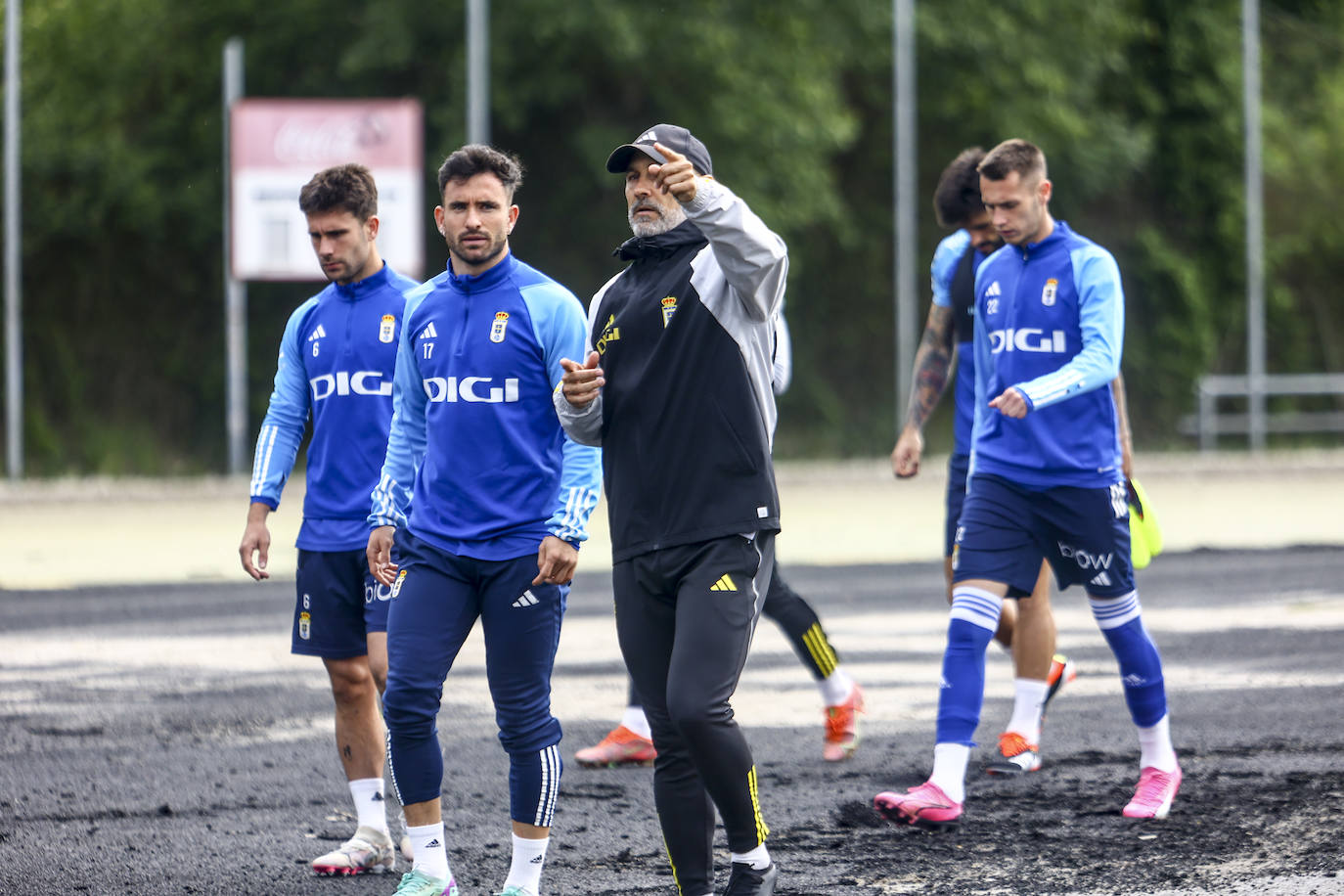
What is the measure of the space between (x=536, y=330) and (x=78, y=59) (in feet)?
84.3

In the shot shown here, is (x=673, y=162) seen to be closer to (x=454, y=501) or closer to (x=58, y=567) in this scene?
(x=454, y=501)

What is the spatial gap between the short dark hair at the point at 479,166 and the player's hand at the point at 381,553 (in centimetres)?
92

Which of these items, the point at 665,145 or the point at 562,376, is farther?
the point at 562,376

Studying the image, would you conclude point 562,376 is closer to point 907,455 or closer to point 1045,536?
point 1045,536

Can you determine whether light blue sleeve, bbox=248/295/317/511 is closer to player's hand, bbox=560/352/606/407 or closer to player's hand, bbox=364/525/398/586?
player's hand, bbox=364/525/398/586

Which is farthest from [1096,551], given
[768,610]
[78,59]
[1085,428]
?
[78,59]

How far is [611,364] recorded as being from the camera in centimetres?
483

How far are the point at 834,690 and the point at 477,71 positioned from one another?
62.9ft

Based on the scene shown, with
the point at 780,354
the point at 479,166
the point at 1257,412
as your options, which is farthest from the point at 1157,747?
the point at 1257,412

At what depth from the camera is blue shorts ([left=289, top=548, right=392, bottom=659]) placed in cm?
560

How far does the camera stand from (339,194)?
5.61 m

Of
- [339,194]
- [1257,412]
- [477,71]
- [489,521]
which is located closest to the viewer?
[489,521]

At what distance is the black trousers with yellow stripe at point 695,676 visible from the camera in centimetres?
459

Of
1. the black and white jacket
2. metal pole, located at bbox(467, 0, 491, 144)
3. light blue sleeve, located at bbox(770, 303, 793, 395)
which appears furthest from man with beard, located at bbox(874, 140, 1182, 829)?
metal pole, located at bbox(467, 0, 491, 144)
